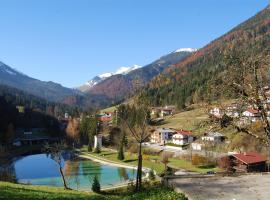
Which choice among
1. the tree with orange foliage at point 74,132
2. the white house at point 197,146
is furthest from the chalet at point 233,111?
the tree with orange foliage at point 74,132

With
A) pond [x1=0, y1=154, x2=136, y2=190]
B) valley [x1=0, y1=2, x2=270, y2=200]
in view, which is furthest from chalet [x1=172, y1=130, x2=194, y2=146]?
pond [x1=0, y1=154, x2=136, y2=190]

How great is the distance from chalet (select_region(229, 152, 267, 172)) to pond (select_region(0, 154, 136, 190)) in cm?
1966

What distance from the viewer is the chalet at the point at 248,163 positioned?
231 feet

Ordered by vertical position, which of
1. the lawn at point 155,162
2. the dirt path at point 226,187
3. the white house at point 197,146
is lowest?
the lawn at point 155,162

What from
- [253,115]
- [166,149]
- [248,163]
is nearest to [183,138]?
[166,149]

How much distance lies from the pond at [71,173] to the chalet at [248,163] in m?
19.7

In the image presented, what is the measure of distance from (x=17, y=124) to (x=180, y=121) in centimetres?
8435

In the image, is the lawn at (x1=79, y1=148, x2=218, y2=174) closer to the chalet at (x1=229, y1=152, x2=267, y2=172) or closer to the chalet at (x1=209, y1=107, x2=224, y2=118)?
the chalet at (x1=229, y1=152, x2=267, y2=172)

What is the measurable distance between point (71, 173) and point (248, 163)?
4168 cm

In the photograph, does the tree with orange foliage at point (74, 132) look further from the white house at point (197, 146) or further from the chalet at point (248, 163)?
the chalet at point (248, 163)

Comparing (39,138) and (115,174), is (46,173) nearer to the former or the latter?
(115,174)

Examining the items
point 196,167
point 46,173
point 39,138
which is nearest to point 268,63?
point 196,167

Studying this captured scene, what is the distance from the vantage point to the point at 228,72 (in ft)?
52.5

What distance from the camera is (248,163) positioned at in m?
69.8
